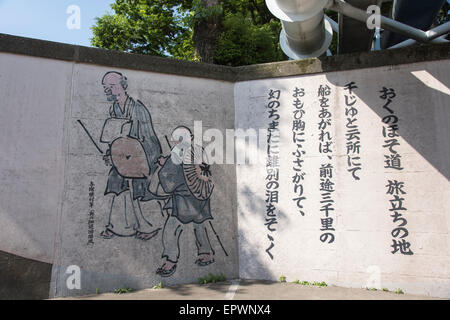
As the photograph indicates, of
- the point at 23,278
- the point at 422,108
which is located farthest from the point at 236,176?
the point at 23,278

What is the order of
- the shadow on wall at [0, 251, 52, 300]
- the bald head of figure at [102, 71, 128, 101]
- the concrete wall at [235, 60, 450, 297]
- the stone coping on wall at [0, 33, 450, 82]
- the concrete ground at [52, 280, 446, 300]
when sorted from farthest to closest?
Result: the bald head of figure at [102, 71, 128, 101] < the stone coping on wall at [0, 33, 450, 82] < the concrete wall at [235, 60, 450, 297] < the concrete ground at [52, 280, 446, 300] < the shadow on wall at [0, 251, 52, 300]

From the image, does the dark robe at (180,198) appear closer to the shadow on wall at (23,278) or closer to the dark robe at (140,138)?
the dark robe at (140,138)

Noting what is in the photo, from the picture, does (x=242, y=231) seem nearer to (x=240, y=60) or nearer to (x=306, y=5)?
(x=306, y=5)

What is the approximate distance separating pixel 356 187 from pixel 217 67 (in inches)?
126

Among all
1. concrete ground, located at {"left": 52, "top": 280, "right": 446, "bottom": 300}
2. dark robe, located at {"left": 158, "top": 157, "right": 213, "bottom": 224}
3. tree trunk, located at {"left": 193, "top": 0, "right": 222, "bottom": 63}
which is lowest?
concrete ground, located at {"left": 52, "top": 280, "right": 446, "bottom": 300}

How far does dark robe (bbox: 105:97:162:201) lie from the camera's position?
5.00 metres

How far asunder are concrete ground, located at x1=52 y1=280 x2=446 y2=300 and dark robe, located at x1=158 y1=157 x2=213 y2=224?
1083mm

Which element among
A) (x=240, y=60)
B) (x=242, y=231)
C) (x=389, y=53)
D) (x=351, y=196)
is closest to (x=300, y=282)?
(x=242, y=231)

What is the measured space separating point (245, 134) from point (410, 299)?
354 cm

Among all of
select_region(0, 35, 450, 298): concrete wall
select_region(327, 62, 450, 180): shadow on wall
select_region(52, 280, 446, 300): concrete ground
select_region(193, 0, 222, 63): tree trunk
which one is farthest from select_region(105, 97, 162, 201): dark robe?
select_region(193, 0, 222, 63): tree trunk

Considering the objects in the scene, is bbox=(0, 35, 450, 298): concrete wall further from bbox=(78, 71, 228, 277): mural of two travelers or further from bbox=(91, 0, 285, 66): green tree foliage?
bbox=(91, 0, 285, 66): green tree foliage

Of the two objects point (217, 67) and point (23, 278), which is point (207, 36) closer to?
point (217, 67)

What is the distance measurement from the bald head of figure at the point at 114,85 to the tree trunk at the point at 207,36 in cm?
375

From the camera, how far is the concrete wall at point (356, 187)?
185 inches
